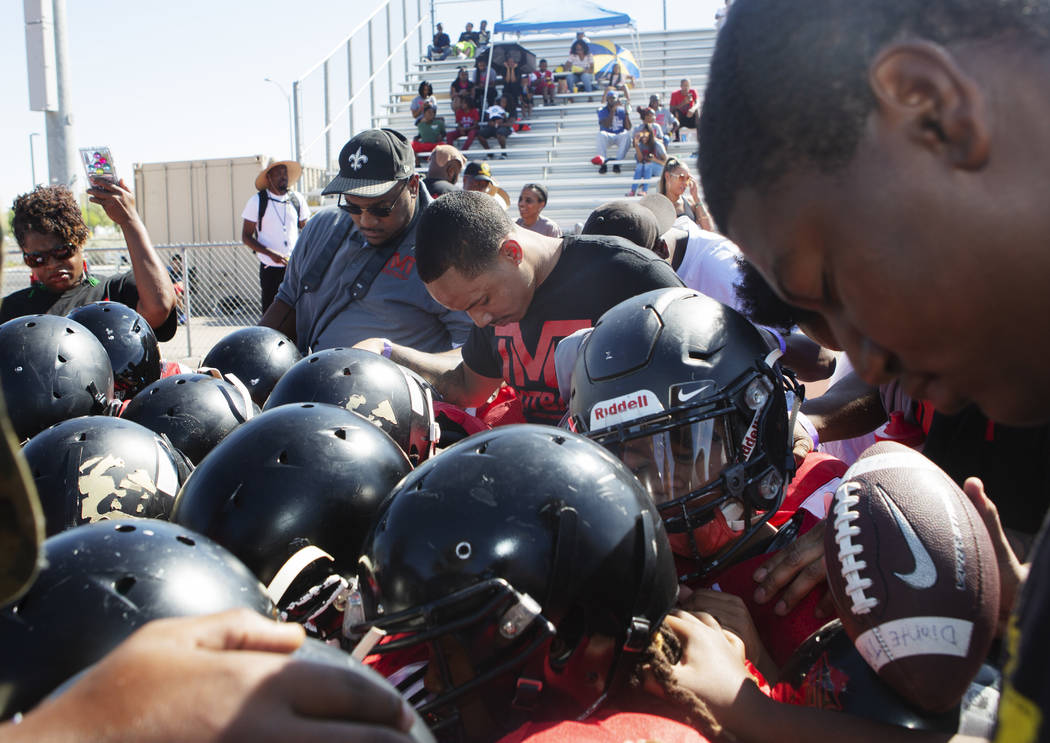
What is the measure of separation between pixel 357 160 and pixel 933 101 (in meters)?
3.93

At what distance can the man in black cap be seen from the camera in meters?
4.57

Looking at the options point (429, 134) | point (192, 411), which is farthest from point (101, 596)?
point (429, 134)

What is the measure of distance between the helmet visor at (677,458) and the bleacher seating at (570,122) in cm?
1337

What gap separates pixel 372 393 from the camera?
10.6 ft

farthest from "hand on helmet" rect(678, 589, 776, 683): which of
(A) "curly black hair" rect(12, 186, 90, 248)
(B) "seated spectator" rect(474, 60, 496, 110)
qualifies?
(B) "seated spectator" rect(474, 60, 496, 110)

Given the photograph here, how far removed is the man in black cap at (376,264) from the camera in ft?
15.0

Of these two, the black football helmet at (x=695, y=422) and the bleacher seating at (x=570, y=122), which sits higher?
the bleacher seating at (x=570, y=122)

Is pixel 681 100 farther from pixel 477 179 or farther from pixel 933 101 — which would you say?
pixel 933 101

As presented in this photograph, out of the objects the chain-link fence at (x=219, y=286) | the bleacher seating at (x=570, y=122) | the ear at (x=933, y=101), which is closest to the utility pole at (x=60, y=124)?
the chain-link fence at (x=219, y=286)

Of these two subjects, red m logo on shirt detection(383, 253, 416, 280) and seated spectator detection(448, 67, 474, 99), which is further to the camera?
seated spectator detection(448, 67, 474, 99)

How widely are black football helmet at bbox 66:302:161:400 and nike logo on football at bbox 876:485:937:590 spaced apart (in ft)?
12.7

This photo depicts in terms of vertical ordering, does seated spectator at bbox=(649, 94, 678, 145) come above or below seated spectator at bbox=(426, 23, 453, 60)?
below

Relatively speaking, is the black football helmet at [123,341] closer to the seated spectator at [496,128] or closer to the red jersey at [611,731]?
the red jersey at [611,731]

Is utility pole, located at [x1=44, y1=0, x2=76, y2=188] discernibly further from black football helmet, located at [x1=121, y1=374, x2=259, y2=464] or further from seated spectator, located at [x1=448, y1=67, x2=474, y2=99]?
seated spectator, located at [x1=448, y1=67, x2=474, y2=99]
